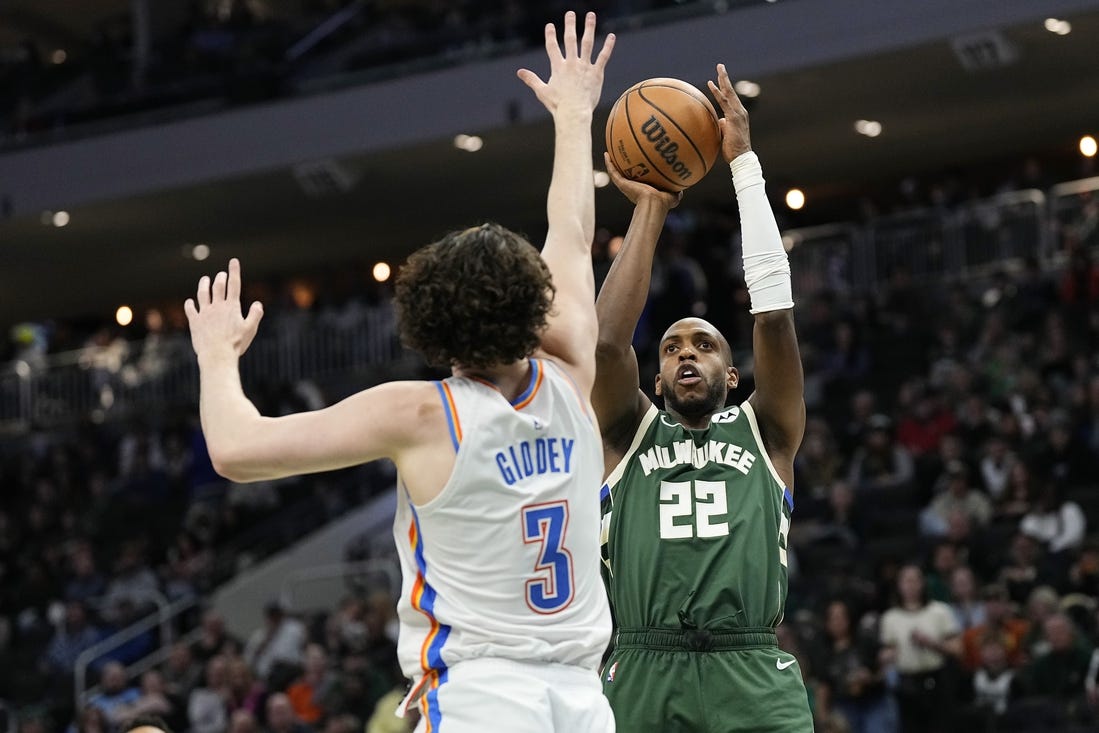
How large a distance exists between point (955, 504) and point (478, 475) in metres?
10.4

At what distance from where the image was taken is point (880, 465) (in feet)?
47.6

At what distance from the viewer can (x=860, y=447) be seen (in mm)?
15008

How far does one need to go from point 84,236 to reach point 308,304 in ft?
10.6

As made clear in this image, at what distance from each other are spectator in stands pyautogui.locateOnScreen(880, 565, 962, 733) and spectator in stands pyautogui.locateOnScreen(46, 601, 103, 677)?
29.0 feet

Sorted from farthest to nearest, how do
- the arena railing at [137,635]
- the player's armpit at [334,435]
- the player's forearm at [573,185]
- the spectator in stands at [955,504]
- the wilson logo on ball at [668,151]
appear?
the arena railing at [137,635]
the spectator in stands at [955,504]
the wilson logo on ball at [668,151]
the player's forearm at [573,185]
the player's armpit at [334,435]

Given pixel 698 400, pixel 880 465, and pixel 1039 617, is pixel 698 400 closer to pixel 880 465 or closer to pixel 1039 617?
pixel 1039 617

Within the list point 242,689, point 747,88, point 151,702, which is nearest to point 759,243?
point 242,689

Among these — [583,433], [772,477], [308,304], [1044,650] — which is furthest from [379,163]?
[583,433]

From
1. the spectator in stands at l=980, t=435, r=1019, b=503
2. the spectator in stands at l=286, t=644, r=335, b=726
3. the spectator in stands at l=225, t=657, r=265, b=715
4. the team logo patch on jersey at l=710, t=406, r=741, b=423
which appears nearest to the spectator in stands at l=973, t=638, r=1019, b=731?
the spectator in stands at l=980, t=435, r=1019, b=503

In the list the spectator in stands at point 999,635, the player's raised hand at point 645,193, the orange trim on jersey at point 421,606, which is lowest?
the spectator in stands at point 999,635

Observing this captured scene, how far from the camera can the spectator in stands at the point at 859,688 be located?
11055 millimetres

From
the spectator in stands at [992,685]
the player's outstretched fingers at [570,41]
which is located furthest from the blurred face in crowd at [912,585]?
the player's outstretched fingers at [570,41]

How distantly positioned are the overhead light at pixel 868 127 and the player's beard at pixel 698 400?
47.5ft

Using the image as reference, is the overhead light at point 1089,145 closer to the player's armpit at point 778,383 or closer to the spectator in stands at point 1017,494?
the spectator in stands at point 1017,494
